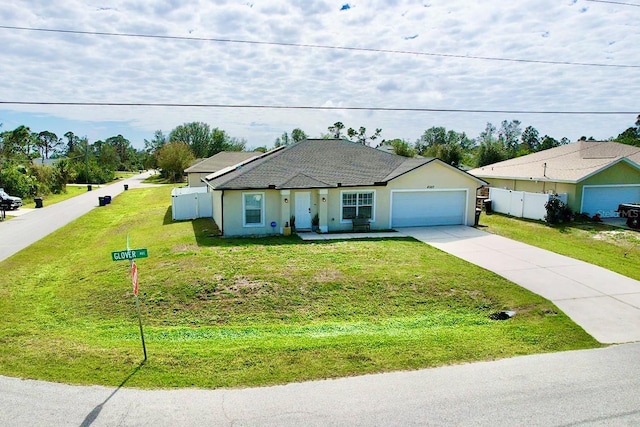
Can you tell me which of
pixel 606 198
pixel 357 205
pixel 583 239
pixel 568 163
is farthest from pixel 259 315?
pixel 568 163

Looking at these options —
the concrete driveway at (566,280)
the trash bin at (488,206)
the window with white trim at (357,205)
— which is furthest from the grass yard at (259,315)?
the trash bin at (488,206)

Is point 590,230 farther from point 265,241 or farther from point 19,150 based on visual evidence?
point 19,150

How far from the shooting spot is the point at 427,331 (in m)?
9.48

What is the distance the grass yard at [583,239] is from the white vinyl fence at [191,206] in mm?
15809

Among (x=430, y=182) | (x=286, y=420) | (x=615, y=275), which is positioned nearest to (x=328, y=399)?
(x=286, y=420)

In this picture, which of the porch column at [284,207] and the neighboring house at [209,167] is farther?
the neighboring house at [209,167]

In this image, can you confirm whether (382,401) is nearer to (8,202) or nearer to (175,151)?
(8,202)

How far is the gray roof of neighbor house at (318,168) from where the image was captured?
65.6 ft

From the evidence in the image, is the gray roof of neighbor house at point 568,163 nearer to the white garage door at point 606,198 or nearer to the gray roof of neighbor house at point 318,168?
the white garage door at point 606,198

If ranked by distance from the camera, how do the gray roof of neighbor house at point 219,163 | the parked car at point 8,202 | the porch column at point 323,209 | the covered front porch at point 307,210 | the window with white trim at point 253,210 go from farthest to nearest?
the gray roof of neighbor house at point 219,163 → the parked car at point 8,202 → the porch column at point 323,209 → the covered front porch at point 307,210 → the window with white trim at point 253,210

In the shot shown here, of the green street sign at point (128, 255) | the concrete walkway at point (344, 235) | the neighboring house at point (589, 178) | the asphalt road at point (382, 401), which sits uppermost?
the neighboring house at point (589, 178)

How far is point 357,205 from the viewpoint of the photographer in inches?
840

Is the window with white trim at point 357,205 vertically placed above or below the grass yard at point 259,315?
above

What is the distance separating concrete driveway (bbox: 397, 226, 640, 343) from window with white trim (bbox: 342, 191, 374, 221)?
2.31 meters
